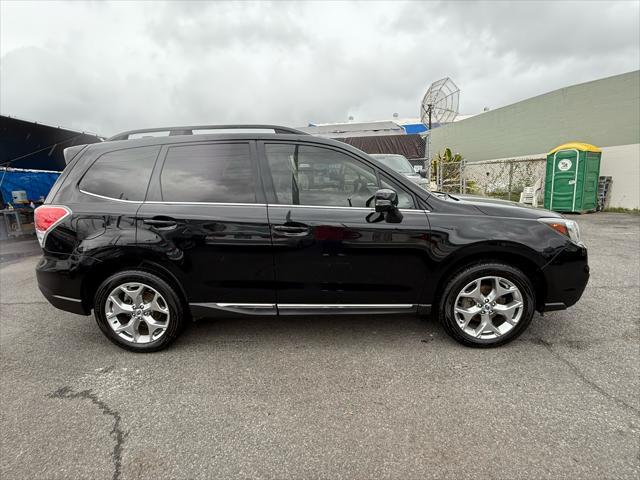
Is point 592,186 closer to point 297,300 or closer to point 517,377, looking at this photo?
point 517,377

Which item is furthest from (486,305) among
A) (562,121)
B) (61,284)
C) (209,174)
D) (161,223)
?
(562,121)

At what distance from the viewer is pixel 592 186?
34.3 ft

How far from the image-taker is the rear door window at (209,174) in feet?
8.87

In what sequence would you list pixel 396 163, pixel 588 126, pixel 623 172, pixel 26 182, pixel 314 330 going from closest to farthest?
pixel 314 330
pixel 396 163
pixel 26 182
pixel 623 172
pixel 588 126

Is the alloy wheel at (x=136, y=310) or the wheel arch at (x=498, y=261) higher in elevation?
the wheel arch at (x=498, y=261)

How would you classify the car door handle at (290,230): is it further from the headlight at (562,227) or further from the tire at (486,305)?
the headlight at (562,227)

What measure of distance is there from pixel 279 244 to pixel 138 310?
1.34m

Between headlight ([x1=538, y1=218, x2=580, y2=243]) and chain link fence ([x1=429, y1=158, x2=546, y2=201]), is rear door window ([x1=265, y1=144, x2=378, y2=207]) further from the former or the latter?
chain link fence ([x1=429, y1=158, x2=546, y2=201])

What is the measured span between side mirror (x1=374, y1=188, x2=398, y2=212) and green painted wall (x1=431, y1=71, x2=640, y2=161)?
40.7 feet

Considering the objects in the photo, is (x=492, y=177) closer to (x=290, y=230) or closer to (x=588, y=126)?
(x=588, y=126)

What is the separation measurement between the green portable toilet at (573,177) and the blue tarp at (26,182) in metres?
15.4

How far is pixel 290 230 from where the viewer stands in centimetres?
262

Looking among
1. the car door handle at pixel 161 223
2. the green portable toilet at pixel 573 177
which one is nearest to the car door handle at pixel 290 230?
the car door handle at pixel 161 223

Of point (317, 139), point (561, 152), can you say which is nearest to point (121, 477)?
point (317, 139)
